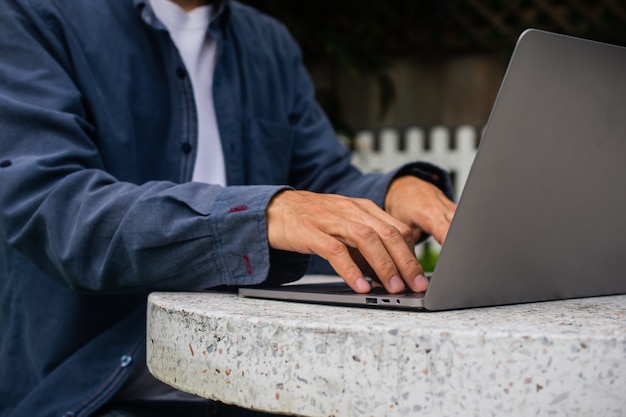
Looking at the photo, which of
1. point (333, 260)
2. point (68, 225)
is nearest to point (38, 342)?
point (68, 225)

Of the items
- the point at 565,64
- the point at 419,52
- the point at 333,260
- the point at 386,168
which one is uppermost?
the point at 565,64

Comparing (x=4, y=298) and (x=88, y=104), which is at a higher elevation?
(x=88, y=104)

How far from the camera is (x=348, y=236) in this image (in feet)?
2.85

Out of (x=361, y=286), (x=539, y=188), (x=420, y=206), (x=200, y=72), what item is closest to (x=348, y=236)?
(x=361, y=286)

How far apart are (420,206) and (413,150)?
3469mm

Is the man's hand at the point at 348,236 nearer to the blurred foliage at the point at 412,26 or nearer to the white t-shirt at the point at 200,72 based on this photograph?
the white t-shirt at the point at 200,72

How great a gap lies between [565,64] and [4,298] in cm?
97

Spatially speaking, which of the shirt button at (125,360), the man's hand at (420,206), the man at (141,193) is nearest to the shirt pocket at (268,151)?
the man at (141,193)

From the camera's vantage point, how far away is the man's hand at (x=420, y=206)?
122cm

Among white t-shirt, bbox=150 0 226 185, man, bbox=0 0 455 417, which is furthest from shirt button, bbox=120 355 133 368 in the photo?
white t-shirt, bbox=150 0 226 185

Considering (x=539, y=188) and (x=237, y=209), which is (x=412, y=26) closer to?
(x=237, y=209)

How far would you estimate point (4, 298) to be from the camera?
1.29 metres

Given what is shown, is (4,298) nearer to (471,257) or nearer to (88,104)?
(88,104)

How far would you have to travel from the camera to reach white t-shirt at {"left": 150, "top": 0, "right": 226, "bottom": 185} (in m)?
1.49
